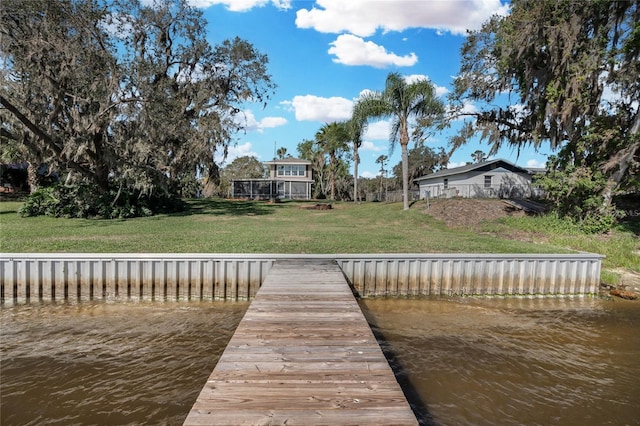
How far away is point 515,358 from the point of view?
6020 mm

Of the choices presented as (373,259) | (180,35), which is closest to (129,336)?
(373,259)

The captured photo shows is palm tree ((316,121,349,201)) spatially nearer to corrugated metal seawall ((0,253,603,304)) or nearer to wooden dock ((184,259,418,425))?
corrugated metal seawall ((0,253,603,304))

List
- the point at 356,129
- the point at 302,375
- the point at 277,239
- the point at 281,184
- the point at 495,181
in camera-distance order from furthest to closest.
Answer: the point at 281,184
the point at 495,181
the point at 356,129
the point at 277,239
the point at 302,375

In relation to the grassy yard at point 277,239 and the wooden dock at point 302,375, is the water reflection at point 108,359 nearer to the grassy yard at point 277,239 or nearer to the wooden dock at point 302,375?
the wooden dock at point 302,375

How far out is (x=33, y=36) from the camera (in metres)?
16.2

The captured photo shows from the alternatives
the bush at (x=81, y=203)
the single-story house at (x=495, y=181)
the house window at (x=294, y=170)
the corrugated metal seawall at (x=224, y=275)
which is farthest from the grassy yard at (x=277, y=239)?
the house window at (x=294, y=170)

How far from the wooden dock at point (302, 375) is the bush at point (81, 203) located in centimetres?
1703

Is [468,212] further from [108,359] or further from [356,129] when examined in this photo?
[108,359]

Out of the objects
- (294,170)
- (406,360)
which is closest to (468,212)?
(406,360)

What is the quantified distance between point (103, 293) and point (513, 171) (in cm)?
3546

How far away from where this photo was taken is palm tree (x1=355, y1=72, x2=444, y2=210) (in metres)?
23.2

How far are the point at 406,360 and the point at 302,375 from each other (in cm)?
295

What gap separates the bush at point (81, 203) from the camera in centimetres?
1834

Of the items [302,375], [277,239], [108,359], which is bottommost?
[108,359]
